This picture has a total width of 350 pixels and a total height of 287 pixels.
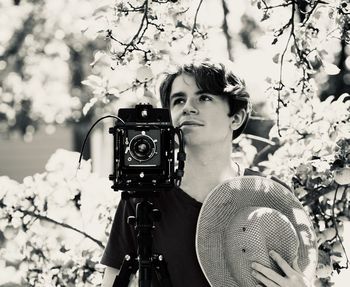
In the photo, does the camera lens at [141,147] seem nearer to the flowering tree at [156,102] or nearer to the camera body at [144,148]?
the camera body at [144,148]

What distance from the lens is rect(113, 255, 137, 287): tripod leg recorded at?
2.34 meters

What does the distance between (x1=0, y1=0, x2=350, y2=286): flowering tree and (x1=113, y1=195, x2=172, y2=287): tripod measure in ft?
2.15

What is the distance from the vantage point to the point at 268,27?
2945 millimetres

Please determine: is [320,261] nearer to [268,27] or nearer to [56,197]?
[268,27]

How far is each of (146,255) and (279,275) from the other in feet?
1.34

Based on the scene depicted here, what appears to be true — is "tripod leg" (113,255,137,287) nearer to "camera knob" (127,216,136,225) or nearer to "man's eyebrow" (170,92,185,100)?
"camera knob" (127,216,136,225)

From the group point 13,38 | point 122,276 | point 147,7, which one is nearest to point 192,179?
point 122,276

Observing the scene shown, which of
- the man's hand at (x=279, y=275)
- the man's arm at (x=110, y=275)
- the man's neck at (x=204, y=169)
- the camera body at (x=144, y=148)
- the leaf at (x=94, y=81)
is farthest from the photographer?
the leaf at (x=94, y=81)

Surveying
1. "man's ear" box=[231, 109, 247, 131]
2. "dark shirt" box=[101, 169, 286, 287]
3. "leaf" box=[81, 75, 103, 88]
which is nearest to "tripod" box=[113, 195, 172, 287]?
"dark shirt" box=[101, 169, 286, 287]

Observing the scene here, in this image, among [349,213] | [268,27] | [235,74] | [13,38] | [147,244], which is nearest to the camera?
[147,244]

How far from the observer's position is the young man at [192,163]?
245 cm

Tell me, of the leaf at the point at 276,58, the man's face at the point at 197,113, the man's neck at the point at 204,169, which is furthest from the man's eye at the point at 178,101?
the leaf at the point at 276,58

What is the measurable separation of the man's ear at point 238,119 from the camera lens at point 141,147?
1.49 ft

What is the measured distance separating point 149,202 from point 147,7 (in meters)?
0.73
